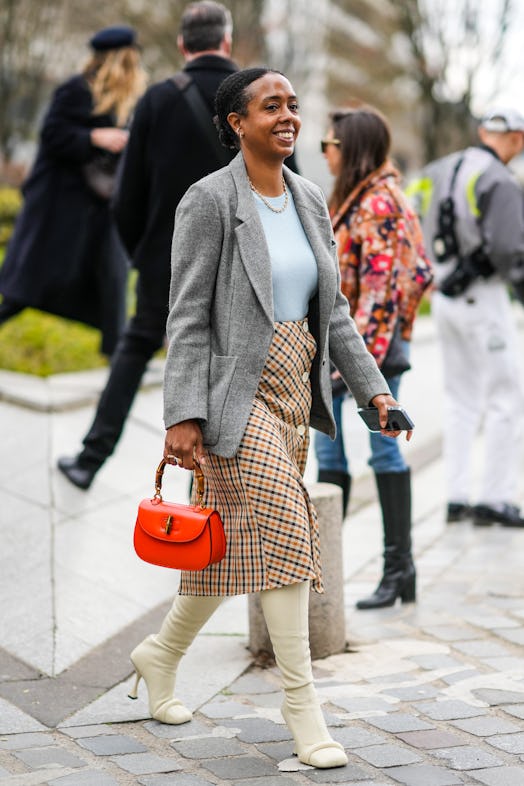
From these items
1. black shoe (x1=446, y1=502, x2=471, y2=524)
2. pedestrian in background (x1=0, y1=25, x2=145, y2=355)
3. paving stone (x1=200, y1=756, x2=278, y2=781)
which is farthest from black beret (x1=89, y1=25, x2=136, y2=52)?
paving stone (x1=200, y1=756, x2=278, y2=781)

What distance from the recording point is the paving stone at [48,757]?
11.7 feet

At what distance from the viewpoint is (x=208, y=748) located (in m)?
3.71

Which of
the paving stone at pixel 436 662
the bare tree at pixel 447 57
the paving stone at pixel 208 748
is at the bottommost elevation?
the paving stone at pixel 208 748

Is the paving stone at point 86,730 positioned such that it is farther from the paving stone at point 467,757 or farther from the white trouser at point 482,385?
the white trouser at point 482,385

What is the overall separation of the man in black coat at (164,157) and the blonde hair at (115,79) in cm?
119

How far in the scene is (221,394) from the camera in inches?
138

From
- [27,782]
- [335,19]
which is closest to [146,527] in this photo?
[27,782]

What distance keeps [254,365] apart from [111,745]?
46.9 inches

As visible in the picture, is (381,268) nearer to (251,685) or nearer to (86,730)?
(251,685)

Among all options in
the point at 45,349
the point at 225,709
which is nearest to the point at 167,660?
the point at 225,709

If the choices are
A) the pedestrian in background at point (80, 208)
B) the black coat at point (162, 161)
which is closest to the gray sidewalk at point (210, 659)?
the pedestrian in background at point (80, 208)

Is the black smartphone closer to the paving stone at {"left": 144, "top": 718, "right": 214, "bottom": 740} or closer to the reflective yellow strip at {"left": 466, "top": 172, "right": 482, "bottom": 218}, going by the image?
the paving stone at {"left": 144, "top": 718, "right": 214, "bottom": 740}

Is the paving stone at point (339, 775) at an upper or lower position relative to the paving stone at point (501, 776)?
lower

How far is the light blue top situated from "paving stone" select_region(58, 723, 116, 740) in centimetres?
135
